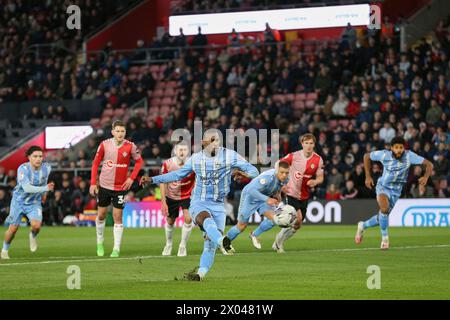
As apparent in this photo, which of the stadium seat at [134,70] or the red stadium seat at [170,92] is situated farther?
the stadium seat at [134,70]

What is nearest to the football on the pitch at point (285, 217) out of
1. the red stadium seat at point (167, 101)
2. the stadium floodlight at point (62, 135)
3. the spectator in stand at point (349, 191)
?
the spectator in stand at point (349, 191)

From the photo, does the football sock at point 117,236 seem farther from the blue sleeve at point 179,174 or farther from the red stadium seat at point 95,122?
the red stadium seat at point 95,122

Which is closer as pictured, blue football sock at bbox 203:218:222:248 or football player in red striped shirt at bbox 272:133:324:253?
blue football sock at bbox 203:218:222:248

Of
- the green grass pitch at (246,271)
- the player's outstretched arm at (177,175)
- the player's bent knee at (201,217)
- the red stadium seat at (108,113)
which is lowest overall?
the green grass pitch at (246,271)

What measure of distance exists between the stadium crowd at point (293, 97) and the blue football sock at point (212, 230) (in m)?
17.1

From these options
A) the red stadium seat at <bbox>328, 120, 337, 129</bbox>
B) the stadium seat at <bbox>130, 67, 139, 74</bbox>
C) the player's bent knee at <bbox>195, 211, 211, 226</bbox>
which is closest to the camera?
the player's bent knee at <bbox>195, 211, 211, 226</bbox>

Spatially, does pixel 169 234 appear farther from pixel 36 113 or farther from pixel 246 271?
pixel 36 113

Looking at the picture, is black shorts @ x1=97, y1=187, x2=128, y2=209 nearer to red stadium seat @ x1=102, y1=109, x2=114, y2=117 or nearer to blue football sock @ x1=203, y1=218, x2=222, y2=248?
blue football sock @ x1=203, y1=218, x2=222, y2=248

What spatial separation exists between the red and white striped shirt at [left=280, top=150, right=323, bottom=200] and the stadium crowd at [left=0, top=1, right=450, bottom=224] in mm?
9414

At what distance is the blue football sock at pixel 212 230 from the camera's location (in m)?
13.8

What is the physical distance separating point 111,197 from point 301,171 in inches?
152

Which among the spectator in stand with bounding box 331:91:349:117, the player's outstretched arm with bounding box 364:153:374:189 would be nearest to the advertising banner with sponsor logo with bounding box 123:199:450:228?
the spectator in stand with bounding box 331:91:349:117

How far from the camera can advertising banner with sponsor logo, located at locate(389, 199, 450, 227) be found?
3119 centimetres
